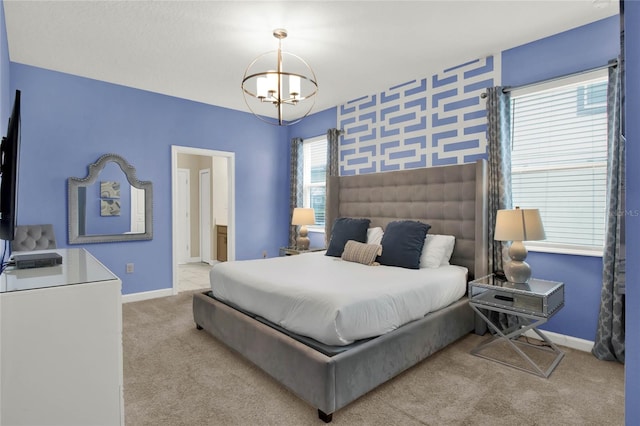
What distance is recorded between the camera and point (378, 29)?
9.29 ft

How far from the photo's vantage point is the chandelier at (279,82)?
269 centimetres

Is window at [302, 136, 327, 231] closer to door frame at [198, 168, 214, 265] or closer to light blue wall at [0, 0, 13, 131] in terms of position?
door frame at [198, 168, 214, 265]

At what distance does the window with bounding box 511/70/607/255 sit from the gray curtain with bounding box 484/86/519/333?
126 millimetres

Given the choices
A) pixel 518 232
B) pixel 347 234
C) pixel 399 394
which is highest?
pixel 518 232

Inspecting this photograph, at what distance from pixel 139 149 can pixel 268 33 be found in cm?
243

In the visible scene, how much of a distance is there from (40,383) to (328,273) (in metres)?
1.96

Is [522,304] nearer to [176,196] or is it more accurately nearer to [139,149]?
[176,196]

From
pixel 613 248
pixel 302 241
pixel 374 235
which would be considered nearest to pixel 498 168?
pixel 613 248

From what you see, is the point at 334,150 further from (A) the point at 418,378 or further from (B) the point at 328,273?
(A) the point at 418,378

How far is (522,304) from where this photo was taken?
8.28 feet

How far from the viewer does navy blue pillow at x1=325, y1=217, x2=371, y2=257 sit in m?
3.79

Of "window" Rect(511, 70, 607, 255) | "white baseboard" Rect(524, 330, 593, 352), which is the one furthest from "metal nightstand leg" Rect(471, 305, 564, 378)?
"window" Rect(511, 70, 607, 255)

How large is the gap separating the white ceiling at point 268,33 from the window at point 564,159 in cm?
55

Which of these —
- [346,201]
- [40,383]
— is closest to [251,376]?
[40,383]
